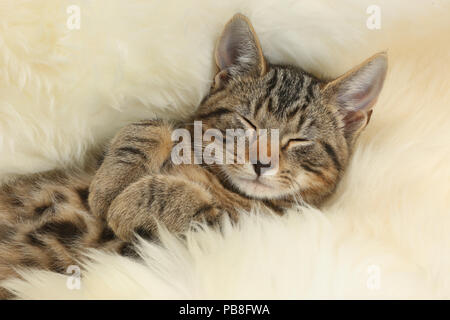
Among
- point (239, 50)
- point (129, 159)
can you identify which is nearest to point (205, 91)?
point (239, 50)

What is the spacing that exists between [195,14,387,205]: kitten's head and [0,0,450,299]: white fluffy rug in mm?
44

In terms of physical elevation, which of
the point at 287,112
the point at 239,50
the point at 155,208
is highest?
the point at 239,50

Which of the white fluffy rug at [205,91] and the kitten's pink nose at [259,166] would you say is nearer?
the white fluffy rug at [205,91]

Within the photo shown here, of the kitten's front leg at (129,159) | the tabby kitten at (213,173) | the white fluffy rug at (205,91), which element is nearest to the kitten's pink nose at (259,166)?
the tabby kitten at (213,173)

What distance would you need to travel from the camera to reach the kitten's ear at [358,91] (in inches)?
38.8

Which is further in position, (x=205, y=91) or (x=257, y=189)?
(x=205, y=91)

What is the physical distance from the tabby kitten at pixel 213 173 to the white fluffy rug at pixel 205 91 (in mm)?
46

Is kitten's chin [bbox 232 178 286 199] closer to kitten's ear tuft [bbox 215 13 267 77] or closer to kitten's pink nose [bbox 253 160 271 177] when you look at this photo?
kitten's pink nose [bbox 253 160 271 177]

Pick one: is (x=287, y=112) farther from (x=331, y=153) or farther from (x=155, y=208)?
(x=155, y=208)

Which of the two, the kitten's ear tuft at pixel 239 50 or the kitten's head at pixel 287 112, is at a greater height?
the kitten's ear tuft at pixel 239 50

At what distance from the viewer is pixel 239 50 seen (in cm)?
106

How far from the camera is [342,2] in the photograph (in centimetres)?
102

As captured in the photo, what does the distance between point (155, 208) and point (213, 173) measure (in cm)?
19

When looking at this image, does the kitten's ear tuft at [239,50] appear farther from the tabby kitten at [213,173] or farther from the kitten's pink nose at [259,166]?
the kitten's pink nose at [259,166]
